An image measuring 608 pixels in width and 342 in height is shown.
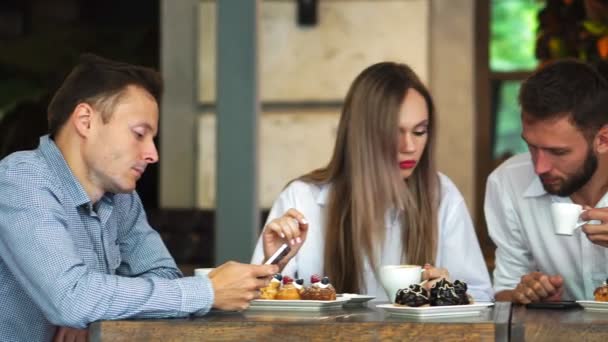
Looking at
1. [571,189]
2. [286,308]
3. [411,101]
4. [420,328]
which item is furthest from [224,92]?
[420,328]

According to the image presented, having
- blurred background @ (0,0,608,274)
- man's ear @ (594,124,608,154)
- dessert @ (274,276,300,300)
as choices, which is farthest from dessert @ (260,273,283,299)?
blurred background @ (0,0,608,274)

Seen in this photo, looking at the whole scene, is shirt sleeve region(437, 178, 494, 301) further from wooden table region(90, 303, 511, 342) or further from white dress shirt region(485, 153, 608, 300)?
wooden table region(90, 303, 511, 342)

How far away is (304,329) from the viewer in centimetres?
266

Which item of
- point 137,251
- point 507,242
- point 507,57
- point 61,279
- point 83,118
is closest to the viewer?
point 61,279

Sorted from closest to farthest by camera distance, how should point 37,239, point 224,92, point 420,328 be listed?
point 420,328
point 37,239
point 224,92

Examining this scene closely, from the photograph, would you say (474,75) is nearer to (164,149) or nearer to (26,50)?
(164,149)

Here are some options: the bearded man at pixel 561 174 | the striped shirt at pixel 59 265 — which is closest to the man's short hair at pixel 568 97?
the bearded man at pixel 561 174

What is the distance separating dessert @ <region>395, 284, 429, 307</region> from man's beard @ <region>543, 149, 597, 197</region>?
0.99 metres

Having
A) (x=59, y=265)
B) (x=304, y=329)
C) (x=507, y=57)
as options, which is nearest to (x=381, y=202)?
(x=304, y=329)

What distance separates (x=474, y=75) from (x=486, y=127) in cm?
28

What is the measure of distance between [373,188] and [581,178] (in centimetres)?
61

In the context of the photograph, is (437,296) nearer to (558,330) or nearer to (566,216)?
(558,330)

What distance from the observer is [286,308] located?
296 centimetres

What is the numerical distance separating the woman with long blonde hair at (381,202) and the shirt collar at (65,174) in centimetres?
80
